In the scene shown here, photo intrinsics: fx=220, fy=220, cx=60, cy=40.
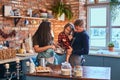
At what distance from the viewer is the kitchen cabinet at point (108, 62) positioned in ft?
15.7

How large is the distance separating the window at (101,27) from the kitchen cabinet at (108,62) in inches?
29.7

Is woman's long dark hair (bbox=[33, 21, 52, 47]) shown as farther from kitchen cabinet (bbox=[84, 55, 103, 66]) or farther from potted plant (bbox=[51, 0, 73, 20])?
potted plant (bbox=[51, 0, 73, 20])

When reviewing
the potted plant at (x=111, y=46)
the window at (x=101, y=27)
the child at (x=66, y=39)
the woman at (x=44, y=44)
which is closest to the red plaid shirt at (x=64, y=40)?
the child at (x=66, y=39)

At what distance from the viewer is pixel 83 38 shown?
377 cm

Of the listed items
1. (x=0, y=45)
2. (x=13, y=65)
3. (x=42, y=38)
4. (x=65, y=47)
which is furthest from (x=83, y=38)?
(x=0, y=45)

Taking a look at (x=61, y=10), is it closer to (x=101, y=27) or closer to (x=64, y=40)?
(x=101, y=27)

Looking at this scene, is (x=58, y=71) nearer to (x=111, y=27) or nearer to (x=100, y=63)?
(x=100, y=63)

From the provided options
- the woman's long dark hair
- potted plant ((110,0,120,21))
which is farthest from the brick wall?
the woman's long dark hair

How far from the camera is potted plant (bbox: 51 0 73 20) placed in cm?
559

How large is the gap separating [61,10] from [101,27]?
1154 mm

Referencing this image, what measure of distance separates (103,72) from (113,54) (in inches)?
82.9

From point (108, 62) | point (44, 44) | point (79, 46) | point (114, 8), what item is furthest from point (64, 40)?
point (114, 8)

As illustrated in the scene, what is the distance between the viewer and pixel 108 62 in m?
4.89

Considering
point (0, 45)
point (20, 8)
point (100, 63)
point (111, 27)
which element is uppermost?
point (20, 8)
